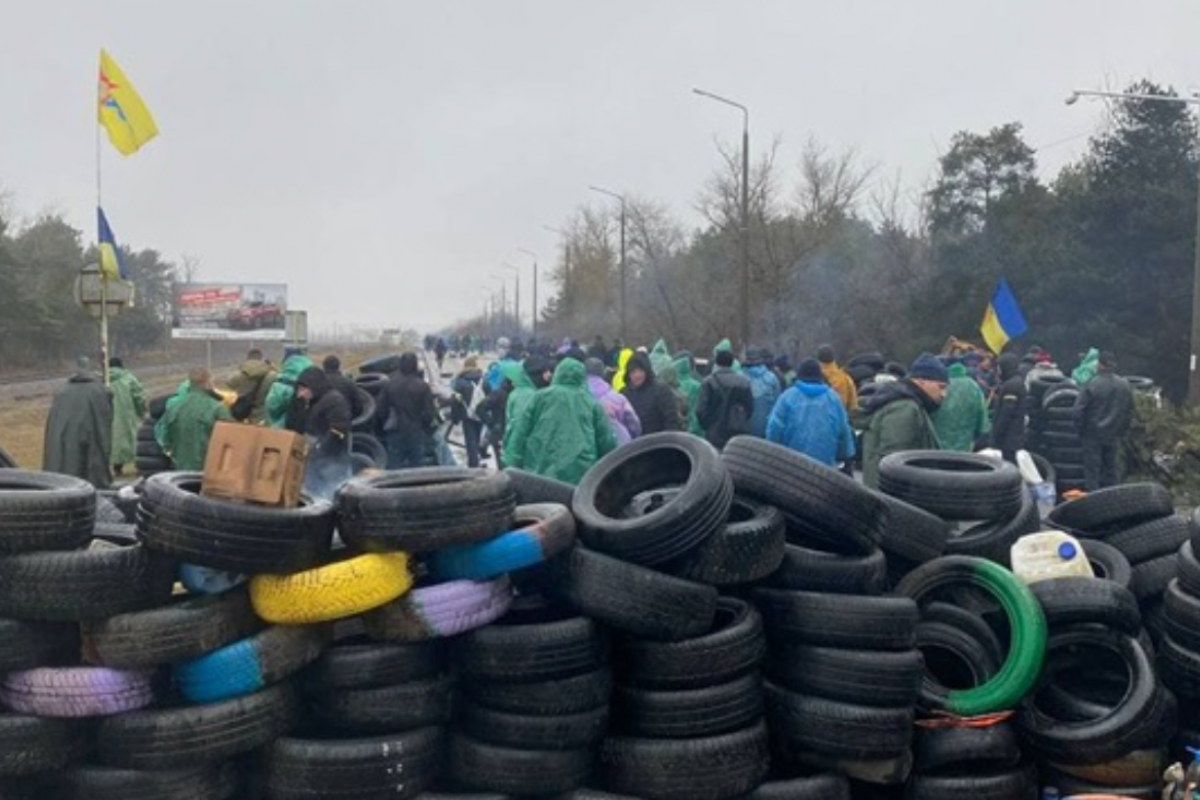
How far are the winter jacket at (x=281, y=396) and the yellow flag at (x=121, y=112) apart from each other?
10.3 m

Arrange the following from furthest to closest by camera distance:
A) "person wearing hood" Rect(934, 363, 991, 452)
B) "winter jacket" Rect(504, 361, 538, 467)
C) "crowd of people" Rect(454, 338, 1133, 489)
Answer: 1. "person wearing hood" Rect(934, 363, 991, 452)
2. "winter jacket" Rect(504, 361, 538, 467)
3. "crowd of people" Rect(454, 338, 1133, 489)

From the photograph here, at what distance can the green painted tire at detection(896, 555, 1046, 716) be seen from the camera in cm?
535

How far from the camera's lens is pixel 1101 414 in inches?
556

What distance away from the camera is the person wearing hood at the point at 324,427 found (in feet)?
36.7

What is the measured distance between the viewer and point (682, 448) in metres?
6.02

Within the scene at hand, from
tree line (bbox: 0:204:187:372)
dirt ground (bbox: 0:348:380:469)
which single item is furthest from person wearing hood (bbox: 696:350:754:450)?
tree line (bbox: 0:204:187:372)

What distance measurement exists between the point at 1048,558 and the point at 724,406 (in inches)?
271

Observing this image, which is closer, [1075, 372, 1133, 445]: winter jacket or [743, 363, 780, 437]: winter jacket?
[743, 363, 780, 437]: winter jacket

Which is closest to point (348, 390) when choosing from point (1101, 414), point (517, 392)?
point (517, 392)

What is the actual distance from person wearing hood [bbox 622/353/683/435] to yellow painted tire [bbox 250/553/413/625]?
7261 millimetres

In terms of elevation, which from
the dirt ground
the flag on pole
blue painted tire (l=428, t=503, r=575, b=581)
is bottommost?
the dirt ground

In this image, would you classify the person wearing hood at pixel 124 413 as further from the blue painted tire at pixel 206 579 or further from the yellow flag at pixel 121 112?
the blue painted tire at pixel 206 579

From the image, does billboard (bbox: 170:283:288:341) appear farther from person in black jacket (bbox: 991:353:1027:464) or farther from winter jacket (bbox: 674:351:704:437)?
person in black jacket (bbox: 991:353:1027:464)

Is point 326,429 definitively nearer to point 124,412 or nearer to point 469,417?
point 469,417
